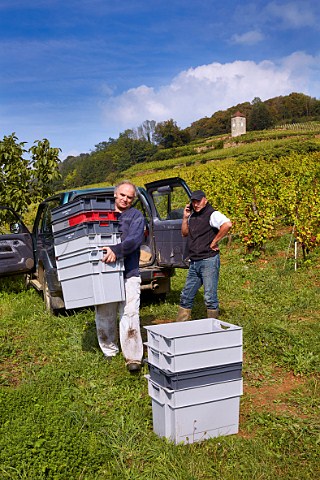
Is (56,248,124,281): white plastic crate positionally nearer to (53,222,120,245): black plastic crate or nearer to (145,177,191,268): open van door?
(53,222,120,245): black plastic crate

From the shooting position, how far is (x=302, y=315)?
6566 mm

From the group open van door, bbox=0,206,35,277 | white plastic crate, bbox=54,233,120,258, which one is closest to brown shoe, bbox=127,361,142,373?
white plastic crate, bbox=54,233,120,258

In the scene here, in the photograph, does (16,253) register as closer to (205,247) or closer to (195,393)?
(205,247)

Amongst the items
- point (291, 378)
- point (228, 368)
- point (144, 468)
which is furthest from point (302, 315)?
point (144, 468)

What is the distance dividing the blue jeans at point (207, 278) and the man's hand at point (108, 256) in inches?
54.9

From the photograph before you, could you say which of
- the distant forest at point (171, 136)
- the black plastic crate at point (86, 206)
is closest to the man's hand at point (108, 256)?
the black plastic crate at point (86, 206)

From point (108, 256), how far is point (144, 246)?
3.01 m

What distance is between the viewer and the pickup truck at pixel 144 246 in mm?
6551

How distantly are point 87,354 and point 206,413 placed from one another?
2.03 metres

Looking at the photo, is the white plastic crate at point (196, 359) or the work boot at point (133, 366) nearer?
the white plastic crate at point (196, 359)

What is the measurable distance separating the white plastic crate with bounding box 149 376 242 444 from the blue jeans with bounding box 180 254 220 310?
1.86 meters

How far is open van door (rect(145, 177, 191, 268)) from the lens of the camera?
6551 millimetres

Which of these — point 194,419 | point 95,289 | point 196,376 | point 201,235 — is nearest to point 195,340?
point 196,376

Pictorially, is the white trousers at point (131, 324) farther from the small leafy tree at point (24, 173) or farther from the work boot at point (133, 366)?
the small leafy tree at point (24, 173)
